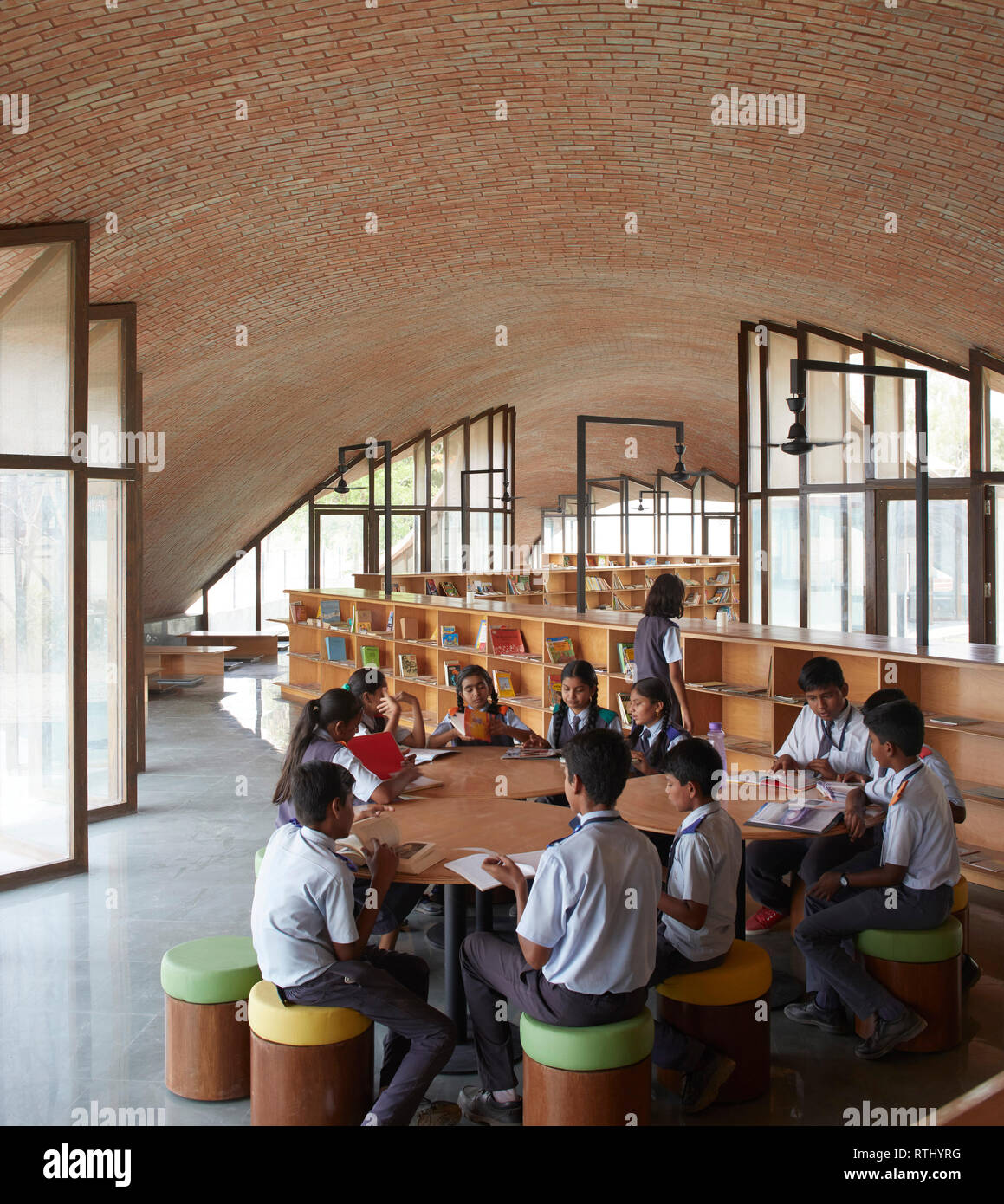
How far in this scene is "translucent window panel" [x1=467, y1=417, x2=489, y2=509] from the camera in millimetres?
21969

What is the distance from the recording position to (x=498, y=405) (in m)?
22.1

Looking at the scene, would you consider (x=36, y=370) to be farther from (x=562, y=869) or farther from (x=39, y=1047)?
(x=562, y=869)

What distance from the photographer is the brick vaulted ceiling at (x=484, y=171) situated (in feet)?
20.5

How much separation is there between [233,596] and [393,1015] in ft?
63.1

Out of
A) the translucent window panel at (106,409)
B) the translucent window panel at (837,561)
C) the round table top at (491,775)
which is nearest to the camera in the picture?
the round table top at (491,775)

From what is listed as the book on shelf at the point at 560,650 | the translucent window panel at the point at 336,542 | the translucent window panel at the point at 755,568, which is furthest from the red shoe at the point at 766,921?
the translucent window panel at the point at 336,542

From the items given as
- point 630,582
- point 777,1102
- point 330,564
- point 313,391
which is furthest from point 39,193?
point 330,564

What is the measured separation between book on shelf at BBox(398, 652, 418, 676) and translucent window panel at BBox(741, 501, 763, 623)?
5.79m

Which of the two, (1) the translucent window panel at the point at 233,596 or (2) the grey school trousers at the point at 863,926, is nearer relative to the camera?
Result: (2) the grey school trousers at the point at 863,926

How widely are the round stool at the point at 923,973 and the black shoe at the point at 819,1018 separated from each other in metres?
0.21

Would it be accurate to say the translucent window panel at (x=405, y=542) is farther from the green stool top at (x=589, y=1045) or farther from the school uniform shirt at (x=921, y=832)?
the green stool top at (x=589, y=1045)

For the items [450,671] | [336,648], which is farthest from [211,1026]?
[336,648]
